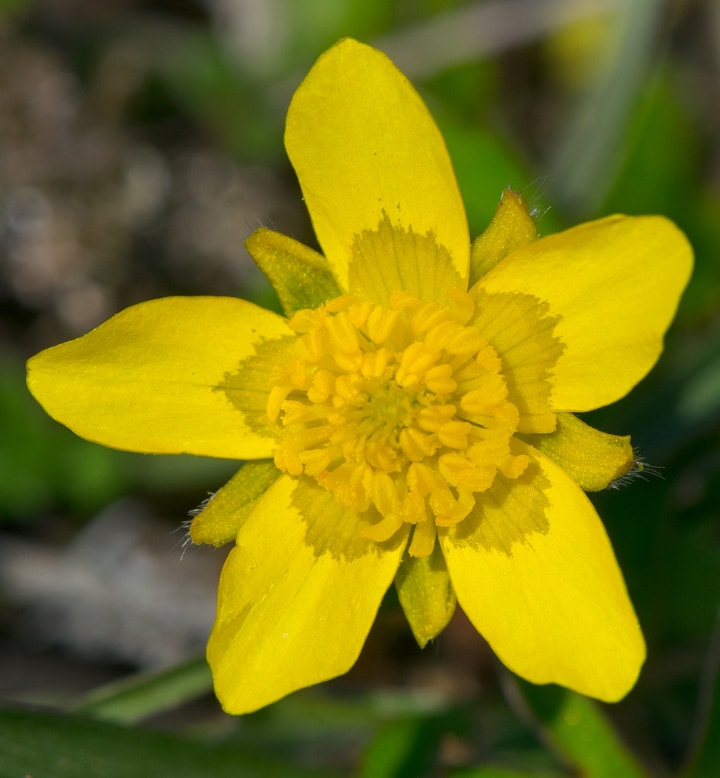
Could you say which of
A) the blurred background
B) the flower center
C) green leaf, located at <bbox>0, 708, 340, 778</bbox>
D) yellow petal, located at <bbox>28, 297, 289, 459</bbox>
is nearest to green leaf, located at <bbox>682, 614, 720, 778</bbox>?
the blurred background

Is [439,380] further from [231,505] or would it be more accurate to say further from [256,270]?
[256,270]

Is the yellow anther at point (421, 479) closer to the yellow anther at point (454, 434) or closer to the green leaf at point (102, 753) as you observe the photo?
the yellow anther at point (454, 434)

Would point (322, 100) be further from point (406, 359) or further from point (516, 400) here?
point (516, 400)

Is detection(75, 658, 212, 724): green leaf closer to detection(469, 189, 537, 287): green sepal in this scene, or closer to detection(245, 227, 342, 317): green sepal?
detection(245, 227, 342, 317): green sepal

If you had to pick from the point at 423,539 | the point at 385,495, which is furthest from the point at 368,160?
the point at 423,539

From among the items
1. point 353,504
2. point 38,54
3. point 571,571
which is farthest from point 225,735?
point 38,54

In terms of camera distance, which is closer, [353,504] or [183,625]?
[353,504]
